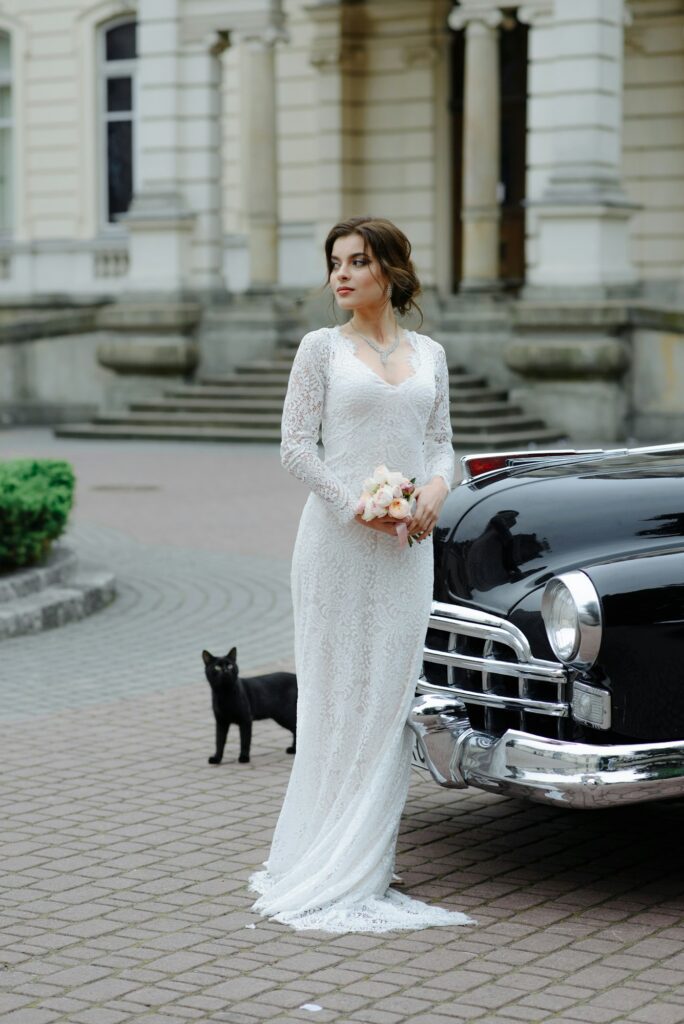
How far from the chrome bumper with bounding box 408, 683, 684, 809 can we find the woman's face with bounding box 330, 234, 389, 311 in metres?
1.28

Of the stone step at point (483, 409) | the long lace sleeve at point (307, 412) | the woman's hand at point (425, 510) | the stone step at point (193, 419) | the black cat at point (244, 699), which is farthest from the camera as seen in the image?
the stone step at point (193, 419)

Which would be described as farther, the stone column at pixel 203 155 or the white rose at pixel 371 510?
the stone column at pixel 203 155

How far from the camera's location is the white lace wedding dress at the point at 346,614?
5.27 m

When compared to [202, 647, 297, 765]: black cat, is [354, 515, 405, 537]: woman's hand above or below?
above

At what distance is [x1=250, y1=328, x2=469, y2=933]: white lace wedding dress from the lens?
527 cm

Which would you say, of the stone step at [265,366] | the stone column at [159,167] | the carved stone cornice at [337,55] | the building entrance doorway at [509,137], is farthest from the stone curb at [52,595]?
the carved stone cornice at [337,55]

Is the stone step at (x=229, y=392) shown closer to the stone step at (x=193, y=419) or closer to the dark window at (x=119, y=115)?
the stone step at (x=193, y=419)

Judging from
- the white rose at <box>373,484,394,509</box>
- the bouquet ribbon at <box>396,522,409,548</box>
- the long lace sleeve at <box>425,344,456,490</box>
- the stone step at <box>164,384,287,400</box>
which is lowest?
the stone step at <box>164,384,287,400</box>

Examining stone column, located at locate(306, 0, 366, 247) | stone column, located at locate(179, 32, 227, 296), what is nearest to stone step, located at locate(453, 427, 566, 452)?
stone column, located at locate(179, 32, 227, 296)

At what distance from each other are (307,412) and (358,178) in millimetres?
21268

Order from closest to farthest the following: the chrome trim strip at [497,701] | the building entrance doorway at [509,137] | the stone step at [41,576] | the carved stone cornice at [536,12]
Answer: the chrome trim strip at [497,701] → the stone step at [41,576] → the carved stone cornice at [536,12] → the building entrance doorway at [509,137]

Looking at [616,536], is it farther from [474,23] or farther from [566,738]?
[474,23]

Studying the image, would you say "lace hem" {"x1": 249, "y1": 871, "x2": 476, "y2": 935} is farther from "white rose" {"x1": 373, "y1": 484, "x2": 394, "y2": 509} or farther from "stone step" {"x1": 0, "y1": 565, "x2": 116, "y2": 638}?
"stone step" {"x1": 0, "y1": 565, "x2": 116, "y2": 638}

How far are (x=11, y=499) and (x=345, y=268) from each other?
16.9 feet
